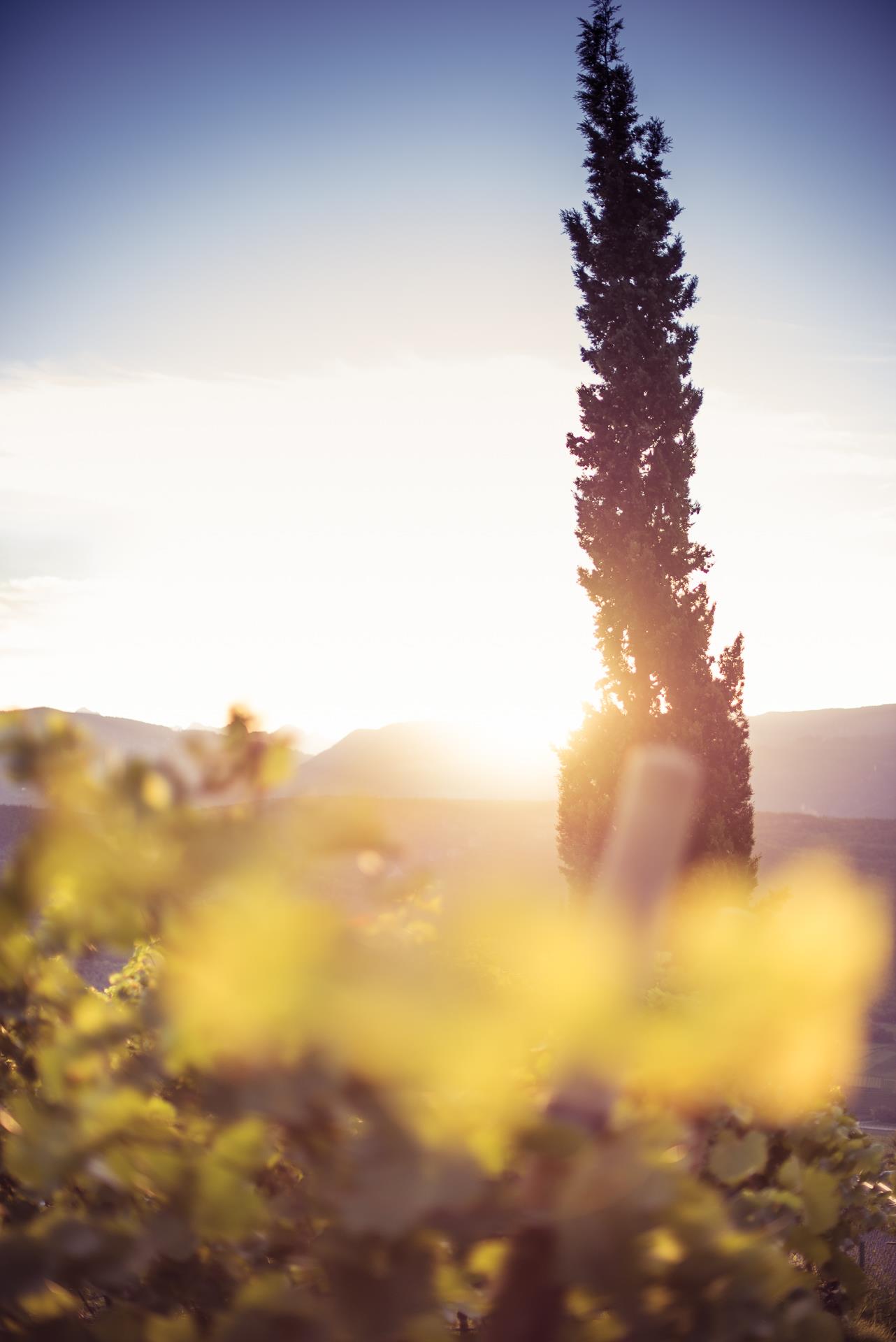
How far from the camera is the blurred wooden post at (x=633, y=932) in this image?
102cm

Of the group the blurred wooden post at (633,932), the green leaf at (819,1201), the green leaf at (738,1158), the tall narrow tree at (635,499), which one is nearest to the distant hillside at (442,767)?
the tall narrow tree at (635,499)

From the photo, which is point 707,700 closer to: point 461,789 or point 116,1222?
point 116,1222

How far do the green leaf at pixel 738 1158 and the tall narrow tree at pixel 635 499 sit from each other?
12424 millimetres

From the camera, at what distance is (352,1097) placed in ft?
3.15

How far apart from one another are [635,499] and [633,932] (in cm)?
1371

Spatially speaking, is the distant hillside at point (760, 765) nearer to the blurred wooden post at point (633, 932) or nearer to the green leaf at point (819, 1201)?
the green leaf at point (819, 1201)

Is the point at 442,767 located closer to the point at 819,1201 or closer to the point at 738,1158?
the point at 819,1201

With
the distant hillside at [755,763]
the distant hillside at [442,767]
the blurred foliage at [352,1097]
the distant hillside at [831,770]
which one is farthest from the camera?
the distant hillside at [831,770]

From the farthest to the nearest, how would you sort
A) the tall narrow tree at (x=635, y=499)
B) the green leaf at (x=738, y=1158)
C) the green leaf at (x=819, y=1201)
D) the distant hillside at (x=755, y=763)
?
the distant hillside at (x=755, y=763) → the tall narrow tree at (x=635, y=499) → the green leaf at (x=819, y=1201) → the green leaf at (x=738, y=1158)

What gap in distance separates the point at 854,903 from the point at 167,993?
1141 millimetres

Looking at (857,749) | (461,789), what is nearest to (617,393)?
(461,789)

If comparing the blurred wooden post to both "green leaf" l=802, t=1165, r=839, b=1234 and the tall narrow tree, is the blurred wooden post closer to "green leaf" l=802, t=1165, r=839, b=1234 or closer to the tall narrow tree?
"green leaf" l=802, t=1165, r=839, b=1234

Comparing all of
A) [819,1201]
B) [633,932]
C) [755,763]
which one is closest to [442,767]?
[755,763]

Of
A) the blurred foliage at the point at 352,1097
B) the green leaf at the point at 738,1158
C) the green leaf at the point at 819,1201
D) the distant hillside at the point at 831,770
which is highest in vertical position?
the blurred foliage at the point at 352,1097
